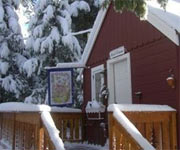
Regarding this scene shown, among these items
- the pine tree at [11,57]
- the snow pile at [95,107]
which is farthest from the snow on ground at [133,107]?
the pine tree at [11,57]

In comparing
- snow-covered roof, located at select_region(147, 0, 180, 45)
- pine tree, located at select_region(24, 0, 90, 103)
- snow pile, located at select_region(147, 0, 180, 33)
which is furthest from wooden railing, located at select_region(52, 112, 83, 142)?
pine tree, located at select_region(24, 0, 90, 103)

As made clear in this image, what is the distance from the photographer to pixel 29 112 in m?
7.39

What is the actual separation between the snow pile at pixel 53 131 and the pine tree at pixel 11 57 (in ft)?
36.1

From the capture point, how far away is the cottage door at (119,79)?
937 centimetres

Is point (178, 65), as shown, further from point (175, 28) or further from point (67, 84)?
point (67, 84)

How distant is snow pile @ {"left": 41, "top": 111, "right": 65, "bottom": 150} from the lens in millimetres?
5602

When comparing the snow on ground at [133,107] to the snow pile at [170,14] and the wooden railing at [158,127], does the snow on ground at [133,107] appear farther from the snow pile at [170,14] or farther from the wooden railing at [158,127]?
the snow pile at [170,14]

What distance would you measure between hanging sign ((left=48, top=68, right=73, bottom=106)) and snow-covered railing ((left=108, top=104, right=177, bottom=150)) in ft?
14.7

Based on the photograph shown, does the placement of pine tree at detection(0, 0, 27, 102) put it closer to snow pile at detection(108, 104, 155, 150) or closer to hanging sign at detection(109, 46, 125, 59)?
hanging sign at detection(109, 46, 125, 59)

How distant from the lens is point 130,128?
5.55m

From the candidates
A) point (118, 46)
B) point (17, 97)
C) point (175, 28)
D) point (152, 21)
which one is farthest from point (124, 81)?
point (17, 97)

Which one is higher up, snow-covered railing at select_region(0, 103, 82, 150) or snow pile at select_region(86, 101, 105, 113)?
snow pile at select_region(86, 101, 105, 113)

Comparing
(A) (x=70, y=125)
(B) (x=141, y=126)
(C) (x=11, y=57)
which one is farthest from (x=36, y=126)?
(C) (x=11, y=57)

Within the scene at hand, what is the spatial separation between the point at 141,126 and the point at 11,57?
12.5 meters
